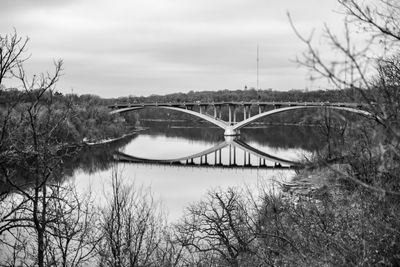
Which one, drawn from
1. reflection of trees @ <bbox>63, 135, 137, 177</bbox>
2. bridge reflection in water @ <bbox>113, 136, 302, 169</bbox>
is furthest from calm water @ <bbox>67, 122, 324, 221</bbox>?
bridge reflection in water @ <bbox>113, 136, 302, 169</bbox>

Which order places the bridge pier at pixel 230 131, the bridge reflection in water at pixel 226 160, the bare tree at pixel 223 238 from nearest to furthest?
the bare tree at pixel 223 238 → the bridge reflection in water at pixel 226 160 → the bridge pier at pixel 230 131

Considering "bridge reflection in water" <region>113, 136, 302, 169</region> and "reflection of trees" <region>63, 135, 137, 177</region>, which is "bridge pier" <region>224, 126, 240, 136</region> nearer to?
"bridge reflection in water" <region>113, 136, 302, 169</region>

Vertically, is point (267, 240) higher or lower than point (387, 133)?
lower

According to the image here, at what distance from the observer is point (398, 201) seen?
4.48 meters

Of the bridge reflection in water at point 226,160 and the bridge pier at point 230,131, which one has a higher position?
the bridge pier at point 230,131

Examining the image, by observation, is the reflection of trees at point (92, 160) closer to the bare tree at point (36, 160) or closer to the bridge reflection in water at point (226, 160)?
the bridge reflection in water at point (226, 160)

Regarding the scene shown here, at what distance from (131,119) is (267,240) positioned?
60.8m

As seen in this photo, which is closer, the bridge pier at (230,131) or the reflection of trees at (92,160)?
the reflection of trees at (92,160)

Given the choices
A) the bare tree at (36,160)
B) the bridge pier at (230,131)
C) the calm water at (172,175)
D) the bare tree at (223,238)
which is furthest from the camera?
the bridge pier at (230,131)

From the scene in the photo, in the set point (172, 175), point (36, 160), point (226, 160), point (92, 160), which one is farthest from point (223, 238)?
point (226, 160)

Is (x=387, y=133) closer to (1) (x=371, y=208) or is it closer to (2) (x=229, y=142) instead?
(1) (x=371, y=208)

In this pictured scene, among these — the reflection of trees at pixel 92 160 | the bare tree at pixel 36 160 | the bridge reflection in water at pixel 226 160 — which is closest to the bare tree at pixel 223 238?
the bare tree at pixel 36 160

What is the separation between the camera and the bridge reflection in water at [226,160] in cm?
2851

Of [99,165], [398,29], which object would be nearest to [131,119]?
[99,165]
